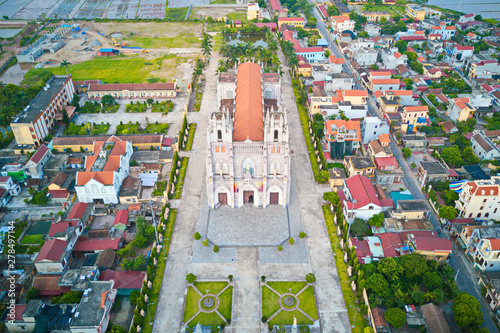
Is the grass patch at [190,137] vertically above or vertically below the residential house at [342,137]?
below

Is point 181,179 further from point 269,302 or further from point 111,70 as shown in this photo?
point 111,70

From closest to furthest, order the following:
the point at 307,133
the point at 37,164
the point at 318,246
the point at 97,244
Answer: the point at 97,244 → the point at 318,246 → the point at 37,164 → the point at 307,133

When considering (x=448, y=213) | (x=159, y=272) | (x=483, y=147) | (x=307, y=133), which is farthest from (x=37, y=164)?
(x=483, y=147)

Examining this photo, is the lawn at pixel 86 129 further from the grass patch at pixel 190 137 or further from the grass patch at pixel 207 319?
the grass patch at pixel 207 319

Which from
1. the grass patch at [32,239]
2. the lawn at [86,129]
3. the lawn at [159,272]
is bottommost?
the lawn at [159,272]

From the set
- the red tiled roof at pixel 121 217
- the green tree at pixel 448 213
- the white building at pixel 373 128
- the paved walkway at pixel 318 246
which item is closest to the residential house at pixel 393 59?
the white building at pixel 373 128

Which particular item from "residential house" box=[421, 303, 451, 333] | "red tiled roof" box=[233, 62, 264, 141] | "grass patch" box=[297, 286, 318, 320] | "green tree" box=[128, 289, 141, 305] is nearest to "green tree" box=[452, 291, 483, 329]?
"residential house" box=[421, 303, 451, 333]

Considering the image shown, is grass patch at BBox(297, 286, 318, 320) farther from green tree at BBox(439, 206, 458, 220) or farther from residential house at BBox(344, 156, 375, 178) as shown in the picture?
residential house at BBox(344, 156, 375, 178)
